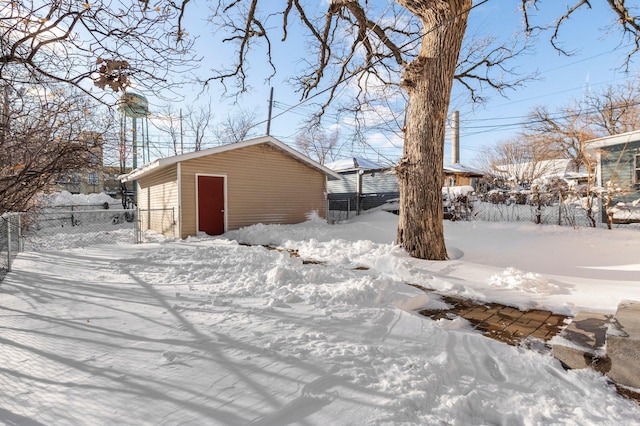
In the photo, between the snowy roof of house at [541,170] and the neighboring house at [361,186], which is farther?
the snowy roof of house at [541,170]

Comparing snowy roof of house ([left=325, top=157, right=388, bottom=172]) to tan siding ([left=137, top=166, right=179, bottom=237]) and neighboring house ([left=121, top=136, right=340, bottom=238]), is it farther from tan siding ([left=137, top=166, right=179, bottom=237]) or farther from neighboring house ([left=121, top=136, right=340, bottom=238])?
tan siding ([left=137, top=166, right=179, bottom=237])

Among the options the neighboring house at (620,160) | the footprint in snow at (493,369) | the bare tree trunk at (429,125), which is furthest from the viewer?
the neighboring house at (620,160)

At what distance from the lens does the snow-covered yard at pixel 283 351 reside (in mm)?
1669

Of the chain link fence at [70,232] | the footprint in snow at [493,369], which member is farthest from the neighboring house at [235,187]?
the footprint in snow at [493,369]

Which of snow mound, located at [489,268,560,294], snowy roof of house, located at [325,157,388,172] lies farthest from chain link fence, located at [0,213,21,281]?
snowy roof of house, located at [325,157,388,172]

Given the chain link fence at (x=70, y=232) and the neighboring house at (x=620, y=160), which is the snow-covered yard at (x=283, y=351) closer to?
the chain link fence at (x=70, y=232)

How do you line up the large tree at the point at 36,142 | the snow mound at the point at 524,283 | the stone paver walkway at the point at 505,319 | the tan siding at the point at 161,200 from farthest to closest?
the tan siding at the point at 161,200, the snow mound at the point at 524,283, the large tree at the point at 36,142, the stone paver walkway at the point at 505,319

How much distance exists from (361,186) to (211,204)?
29.6 feet

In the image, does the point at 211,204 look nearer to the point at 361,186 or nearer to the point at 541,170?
the point at 361,186

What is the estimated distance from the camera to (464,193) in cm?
1176

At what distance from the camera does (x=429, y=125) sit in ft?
18.6

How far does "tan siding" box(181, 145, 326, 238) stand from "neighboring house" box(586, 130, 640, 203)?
33.8 ft

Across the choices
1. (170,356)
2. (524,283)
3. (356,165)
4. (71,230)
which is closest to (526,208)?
(524,283)

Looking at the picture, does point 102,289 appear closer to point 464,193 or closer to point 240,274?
point 240,274
